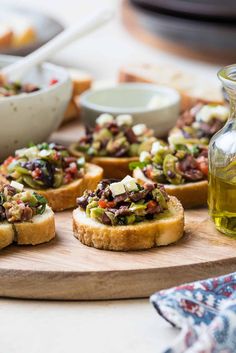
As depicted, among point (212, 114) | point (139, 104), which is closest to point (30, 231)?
point (212, 114)

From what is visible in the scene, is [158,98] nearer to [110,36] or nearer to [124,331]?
[124,331]

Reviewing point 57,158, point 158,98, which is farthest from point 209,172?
point 158,98

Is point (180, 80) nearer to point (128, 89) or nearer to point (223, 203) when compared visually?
point (128, 89)

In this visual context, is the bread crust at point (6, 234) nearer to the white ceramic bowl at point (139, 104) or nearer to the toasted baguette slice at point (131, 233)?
the toasted baguette slice at point (131, 233)

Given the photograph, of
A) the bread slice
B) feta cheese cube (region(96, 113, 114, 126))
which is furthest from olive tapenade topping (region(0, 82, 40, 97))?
the bread slice

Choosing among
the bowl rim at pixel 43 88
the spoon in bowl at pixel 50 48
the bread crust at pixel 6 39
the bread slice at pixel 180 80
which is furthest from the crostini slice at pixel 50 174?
the bread crust at pixel 6 39
